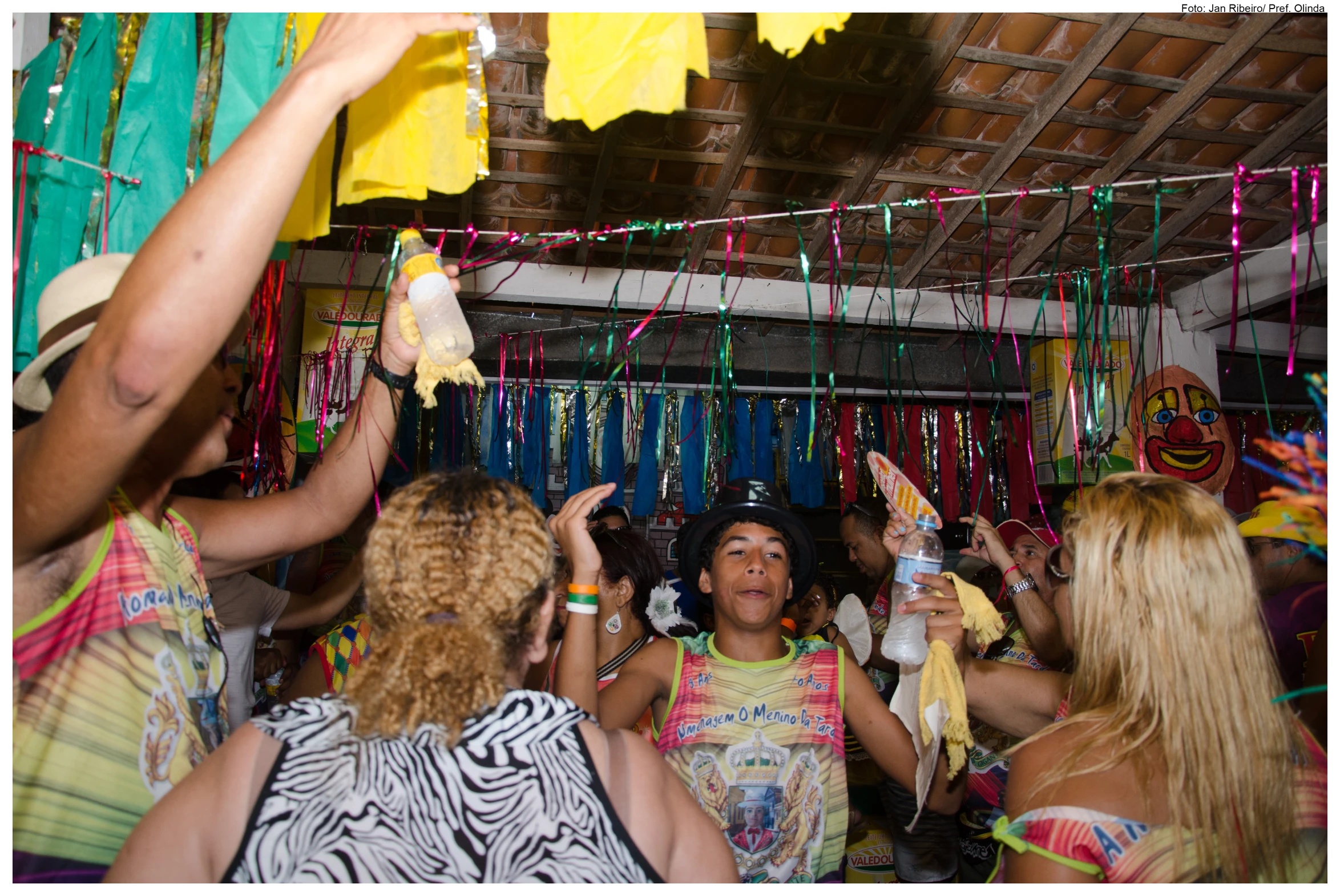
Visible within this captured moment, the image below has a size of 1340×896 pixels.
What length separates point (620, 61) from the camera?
1312 mm

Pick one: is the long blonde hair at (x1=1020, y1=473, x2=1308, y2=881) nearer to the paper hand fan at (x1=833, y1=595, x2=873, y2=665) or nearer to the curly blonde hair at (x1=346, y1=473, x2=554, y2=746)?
the curly blonde hair at (x1=346, y1=473, x2=554, y2=746)

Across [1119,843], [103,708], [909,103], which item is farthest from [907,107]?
[103,708]

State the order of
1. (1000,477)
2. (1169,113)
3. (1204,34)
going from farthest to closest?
(1000,477), (1169,113), (1204,34)

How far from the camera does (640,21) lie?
1.30 metres

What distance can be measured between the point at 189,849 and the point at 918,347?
214 inches

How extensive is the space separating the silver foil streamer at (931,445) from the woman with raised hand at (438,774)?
18.1ft

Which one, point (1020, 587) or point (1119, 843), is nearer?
point (1119, 843)

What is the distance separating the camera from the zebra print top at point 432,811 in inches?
41.4

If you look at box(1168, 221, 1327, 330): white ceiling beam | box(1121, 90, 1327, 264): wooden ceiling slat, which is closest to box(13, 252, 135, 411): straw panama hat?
box(1121, 90, 1327, 264): wooden ceiling slat

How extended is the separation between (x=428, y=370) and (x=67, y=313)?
1.82 ft

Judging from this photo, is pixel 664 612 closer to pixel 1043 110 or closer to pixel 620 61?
pixel 1043 110

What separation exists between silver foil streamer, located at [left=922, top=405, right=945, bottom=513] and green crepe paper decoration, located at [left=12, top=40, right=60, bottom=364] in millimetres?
5766

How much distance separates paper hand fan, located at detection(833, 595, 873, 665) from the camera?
348 centimetres
